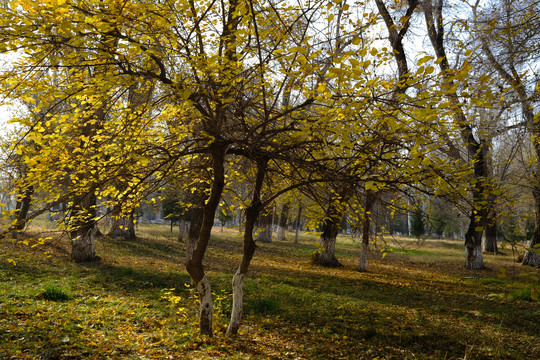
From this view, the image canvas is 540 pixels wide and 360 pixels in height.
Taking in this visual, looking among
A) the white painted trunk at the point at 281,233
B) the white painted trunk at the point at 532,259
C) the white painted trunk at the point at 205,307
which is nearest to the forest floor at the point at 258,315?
the white painted trunk at the point at 205,307

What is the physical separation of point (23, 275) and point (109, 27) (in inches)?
327

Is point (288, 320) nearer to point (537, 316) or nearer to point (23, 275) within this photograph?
point (537, 316)

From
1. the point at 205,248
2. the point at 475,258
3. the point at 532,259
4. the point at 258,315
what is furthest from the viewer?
the point at 475,258

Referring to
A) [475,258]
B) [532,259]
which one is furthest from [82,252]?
[532,259]

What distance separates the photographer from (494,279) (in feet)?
40.3

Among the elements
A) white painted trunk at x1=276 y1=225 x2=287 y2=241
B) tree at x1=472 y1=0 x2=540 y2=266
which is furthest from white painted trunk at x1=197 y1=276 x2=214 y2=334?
white painted trunk at x1=276 y1=225 x2=287 y2=241

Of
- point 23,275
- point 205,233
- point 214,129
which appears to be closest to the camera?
point 214,129

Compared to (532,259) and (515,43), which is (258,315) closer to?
(515,43)

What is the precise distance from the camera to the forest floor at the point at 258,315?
492cm

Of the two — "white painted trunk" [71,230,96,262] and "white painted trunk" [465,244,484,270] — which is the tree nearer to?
"white painted trunk" [465,244,484,270]

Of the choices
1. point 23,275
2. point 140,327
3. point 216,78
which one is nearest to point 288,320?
point 140,327

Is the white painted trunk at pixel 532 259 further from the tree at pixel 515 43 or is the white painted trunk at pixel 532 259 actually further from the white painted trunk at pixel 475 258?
the tree at pixel 515 43

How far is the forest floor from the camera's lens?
194 inches

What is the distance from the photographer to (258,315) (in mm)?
6965
